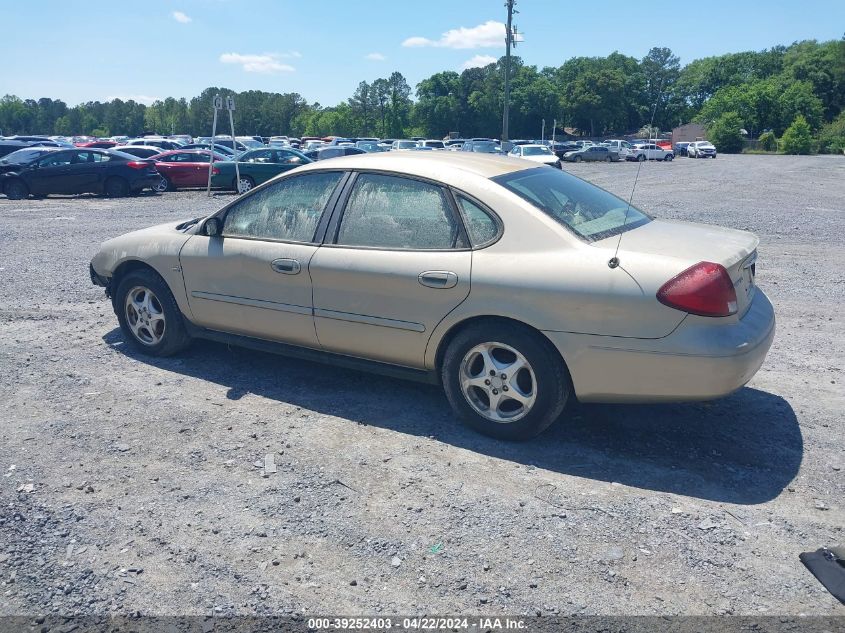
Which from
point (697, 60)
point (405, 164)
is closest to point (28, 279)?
point (405, 164)

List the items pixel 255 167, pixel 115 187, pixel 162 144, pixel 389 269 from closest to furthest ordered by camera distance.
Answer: pixel 389 269 < pixel 115 187 < pixel 255 167 < pixel 162 144

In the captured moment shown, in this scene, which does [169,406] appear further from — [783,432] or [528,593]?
[783,432]

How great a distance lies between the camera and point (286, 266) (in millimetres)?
4848

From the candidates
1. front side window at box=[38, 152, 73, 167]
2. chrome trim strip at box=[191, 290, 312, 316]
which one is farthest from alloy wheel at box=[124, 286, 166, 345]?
front side window at box=[38, 152, 73, 167]

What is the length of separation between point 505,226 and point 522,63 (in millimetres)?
138669

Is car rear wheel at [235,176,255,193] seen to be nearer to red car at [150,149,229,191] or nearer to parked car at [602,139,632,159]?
red car at [150,149,229,191]

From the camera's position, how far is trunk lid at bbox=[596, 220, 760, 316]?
12.8 feet

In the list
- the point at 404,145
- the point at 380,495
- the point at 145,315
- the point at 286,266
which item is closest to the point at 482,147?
the point at 404,145

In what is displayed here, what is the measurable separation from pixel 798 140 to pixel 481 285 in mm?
80300

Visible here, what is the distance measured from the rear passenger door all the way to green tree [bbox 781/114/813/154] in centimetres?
7956

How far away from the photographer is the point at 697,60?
463 ft

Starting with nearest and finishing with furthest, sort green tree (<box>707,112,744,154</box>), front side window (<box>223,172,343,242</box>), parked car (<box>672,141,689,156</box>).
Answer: front side window (<box>223,172,343,242</box>)
parked car (<box>672,141,689,156</box>)
green tree (<box>707,112,744,154</box>)

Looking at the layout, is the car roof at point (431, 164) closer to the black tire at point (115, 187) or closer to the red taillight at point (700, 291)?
the red taillight at point (700, 291)

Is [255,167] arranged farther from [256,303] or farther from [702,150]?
[702,150]
